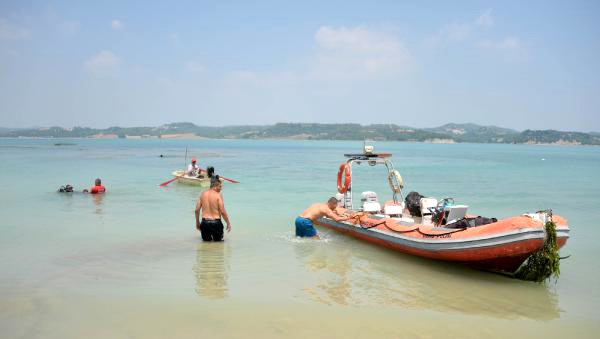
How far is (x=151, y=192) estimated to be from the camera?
22078mm

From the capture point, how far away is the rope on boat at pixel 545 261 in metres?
7.52

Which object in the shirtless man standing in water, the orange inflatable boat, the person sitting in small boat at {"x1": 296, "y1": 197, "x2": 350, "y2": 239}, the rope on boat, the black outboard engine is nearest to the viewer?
the rope on boat

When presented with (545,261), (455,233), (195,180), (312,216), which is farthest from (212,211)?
(195,180)

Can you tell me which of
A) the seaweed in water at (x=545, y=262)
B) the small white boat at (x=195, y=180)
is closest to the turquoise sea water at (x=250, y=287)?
the seaweed in water at (x=545, y=262)

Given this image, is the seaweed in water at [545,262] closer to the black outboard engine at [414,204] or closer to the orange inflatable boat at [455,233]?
the orange inflatable boat at [455,233]

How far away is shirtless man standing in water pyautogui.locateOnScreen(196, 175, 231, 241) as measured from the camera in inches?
386

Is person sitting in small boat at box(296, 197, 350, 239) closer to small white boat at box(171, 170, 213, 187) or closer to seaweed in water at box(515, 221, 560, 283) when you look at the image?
seaweed in water at box(515, 221, 560, 283)

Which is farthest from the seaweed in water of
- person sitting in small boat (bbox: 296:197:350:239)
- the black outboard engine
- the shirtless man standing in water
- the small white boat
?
the small white boat

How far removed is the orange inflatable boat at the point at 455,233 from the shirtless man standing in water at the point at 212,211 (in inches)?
128

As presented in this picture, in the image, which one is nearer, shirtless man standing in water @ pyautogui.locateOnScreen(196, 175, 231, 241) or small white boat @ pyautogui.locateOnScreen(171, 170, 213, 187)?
shirtless man standing in water @ pyautogui.locateOnScreen(196, 175, 231, 241)

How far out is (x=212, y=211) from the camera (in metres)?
10.0

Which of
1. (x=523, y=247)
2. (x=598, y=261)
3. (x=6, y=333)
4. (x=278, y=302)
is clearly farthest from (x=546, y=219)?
(x=6, y=333)

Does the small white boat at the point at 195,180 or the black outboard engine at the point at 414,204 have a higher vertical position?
the black outboard engine at the point at 414,204

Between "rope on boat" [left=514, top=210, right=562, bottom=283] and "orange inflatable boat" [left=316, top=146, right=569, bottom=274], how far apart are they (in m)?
0.10
